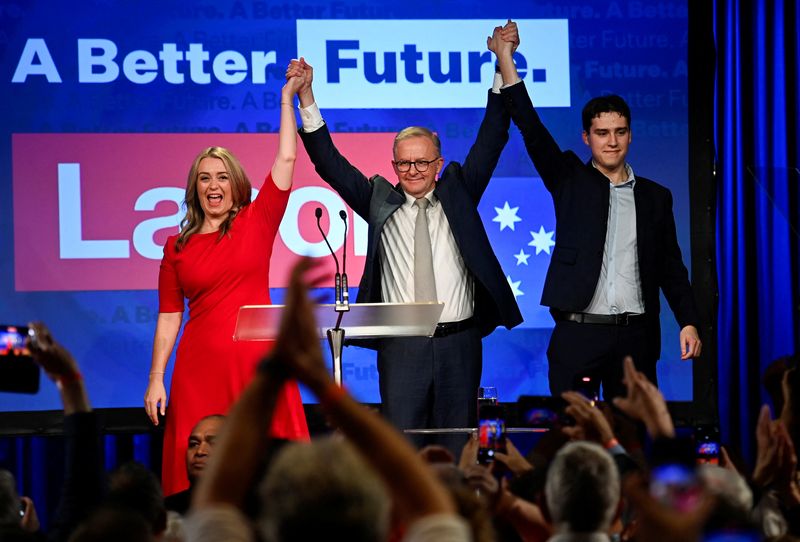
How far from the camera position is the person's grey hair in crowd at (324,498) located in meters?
1.30

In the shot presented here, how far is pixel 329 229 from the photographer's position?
19.0 feet

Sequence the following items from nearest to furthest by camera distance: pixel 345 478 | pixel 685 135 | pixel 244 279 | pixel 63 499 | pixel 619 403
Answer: pixel 345 478 < pixel 63 499 < pixel 619 403 < pixel 244 279 < pixel 685 135

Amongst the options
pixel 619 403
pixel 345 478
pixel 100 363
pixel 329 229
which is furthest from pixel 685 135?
pixel 345 478

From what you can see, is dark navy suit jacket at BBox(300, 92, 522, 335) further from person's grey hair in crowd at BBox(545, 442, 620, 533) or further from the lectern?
person's grey hair in crowd at BBox(545, 442, 620, 533)

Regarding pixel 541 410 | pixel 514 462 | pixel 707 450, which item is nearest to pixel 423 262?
pixel 541 410

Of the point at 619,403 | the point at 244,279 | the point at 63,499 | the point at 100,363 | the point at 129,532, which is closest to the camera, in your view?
the point at 129,532

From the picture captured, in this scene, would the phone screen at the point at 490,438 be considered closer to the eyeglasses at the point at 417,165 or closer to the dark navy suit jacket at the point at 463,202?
the dark navy suit jacket at the point at 463,202

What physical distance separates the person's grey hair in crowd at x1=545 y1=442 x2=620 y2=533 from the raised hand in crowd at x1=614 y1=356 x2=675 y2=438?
0.74ft

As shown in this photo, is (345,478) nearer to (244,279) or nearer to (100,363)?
(244,279)

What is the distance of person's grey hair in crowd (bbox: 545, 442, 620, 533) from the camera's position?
74.0 inches

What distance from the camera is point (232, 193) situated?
4.55 meters

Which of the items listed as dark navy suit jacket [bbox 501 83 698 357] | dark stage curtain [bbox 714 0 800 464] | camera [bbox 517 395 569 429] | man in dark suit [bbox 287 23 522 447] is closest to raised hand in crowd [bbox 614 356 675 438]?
camera [bbox 517 395 569 429]

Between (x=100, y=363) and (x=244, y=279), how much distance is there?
1456 mm

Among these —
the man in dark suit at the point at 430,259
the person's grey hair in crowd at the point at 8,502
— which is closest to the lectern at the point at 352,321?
the man in dark suit at the point at 430,259
